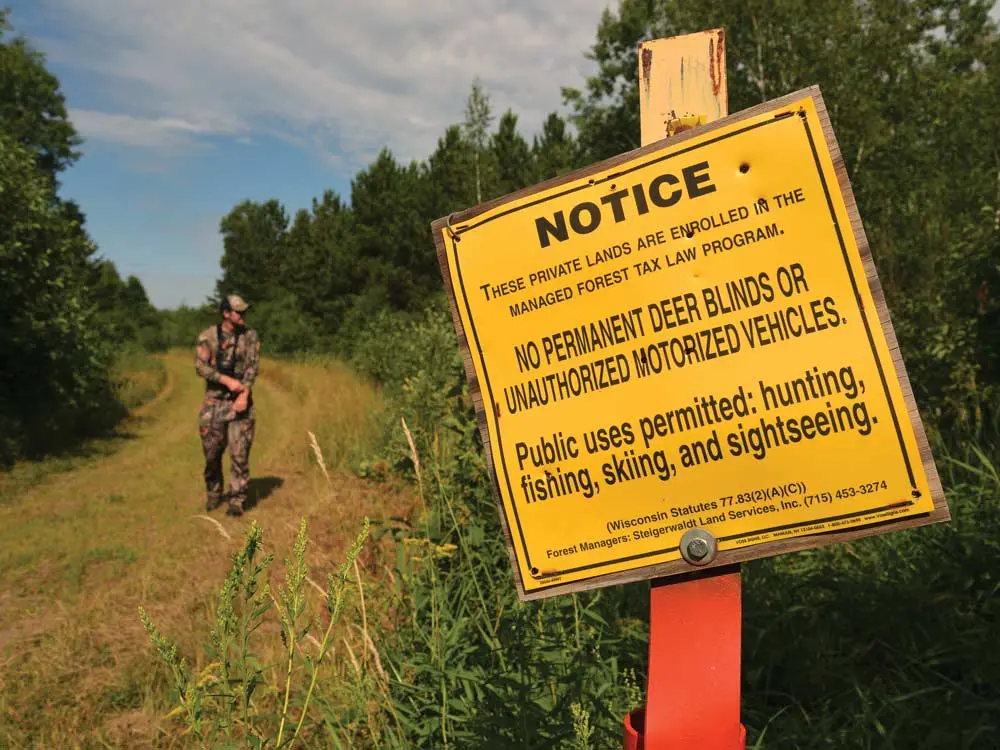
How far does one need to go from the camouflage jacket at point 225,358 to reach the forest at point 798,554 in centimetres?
147

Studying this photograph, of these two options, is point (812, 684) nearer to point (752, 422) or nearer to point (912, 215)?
point (752, 422)

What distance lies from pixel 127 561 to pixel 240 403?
1657 mm

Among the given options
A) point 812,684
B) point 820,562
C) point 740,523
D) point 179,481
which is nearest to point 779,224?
point 740,523

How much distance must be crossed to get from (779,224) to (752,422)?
0.38 m

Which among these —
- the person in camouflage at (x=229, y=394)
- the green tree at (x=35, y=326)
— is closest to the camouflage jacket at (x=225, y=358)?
the person in camouflage at (x=229, y=394)

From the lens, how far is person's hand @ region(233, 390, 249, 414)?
20.2 feet

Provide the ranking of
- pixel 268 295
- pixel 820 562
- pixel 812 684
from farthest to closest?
pixel 268 295
pixel 820 562
pixel 812 684

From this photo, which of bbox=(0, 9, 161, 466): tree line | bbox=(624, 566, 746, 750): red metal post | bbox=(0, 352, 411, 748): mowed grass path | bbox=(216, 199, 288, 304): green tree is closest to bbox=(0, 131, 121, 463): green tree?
bbox=(0, 9, 161, 466): tree line

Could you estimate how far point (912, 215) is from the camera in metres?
6.51

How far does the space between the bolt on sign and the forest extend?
0.44 m

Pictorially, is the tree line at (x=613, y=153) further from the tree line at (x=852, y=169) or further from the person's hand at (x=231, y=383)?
the person's hand at (x=231, y=383)

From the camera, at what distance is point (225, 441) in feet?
20.8

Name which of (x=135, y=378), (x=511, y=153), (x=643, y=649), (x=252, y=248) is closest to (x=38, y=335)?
(x=135, y=378)

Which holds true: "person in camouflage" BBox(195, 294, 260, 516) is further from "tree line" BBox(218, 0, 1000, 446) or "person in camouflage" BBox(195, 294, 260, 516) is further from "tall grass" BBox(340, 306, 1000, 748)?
"tree line" BBox(218, 0, 1000, 446)
